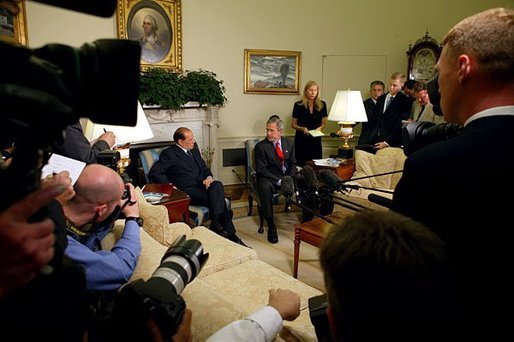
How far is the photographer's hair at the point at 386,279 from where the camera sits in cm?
66

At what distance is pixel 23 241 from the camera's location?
21.1 inches

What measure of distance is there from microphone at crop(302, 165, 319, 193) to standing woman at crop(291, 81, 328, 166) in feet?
12.4

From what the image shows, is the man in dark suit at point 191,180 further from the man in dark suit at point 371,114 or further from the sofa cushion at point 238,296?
the man in dark suit at point 371,114

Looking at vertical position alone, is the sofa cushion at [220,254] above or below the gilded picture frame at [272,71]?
below

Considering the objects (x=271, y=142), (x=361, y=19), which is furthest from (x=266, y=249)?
(x=361, y=19)

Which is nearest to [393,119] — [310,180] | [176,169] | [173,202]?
[176,169]

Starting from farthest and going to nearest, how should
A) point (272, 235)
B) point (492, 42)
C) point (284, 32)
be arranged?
point (284, 32) → point (272, 235) → point (492, 42)

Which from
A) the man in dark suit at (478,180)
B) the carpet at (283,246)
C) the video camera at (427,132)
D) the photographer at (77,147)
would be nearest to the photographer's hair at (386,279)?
the man in dark suit at (478,180)

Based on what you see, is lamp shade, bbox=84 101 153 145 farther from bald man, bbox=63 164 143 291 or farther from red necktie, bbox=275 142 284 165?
red necktie, bbox=275 142 284 165

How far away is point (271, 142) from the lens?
4.61 metres

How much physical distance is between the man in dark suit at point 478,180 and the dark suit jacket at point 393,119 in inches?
163

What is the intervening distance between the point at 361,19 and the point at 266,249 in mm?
4410

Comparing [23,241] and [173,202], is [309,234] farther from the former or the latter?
[23,241]

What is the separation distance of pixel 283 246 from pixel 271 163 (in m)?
0.98
